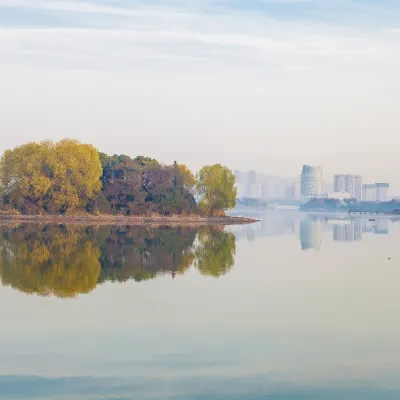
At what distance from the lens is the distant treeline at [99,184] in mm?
63406

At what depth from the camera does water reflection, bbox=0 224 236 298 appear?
21.2 meters

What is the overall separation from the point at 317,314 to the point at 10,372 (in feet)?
24.3

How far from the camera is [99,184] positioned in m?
65.4

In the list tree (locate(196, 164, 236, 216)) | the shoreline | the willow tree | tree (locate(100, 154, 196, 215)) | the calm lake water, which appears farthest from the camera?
tree (locate(196, 164, 236, 216))

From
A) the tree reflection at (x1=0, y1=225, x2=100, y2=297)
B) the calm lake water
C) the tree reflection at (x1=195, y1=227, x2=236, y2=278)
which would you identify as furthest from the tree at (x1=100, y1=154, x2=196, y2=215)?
the calm lake water

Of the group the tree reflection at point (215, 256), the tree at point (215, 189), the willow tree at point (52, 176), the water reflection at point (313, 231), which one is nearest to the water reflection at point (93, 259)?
the tree reflection at point (215, 256)

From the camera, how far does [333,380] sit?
34.8ft

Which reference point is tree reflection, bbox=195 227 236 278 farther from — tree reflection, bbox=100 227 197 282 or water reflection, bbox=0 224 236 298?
tree reflection, bbox=100 227 197 282

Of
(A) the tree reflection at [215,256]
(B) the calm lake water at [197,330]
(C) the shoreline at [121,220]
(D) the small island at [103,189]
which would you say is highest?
(D) the small island at [103,189]

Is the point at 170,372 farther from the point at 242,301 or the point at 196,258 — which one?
the point at 196,258

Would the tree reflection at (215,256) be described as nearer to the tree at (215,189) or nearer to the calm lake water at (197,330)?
the calm lake water at (197,330)

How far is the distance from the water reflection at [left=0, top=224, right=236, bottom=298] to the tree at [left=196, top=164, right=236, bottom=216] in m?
30.9

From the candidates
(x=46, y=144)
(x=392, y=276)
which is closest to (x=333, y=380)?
(x=392, y=276)

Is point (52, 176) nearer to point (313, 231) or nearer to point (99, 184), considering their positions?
point (99, 184)
